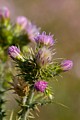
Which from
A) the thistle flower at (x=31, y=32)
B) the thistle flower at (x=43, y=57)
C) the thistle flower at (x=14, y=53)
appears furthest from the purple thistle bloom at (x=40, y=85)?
the thistle flower at (x=31, y=32)

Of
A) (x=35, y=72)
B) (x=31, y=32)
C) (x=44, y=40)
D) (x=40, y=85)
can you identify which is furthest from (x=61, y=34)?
(x=40, y=85)

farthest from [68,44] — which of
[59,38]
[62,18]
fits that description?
[62,18]

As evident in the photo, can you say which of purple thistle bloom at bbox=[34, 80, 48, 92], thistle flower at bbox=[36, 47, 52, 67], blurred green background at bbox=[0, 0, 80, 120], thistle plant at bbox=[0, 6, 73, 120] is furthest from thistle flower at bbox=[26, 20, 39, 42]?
blurred green background at bbox=[0, 0, 80, 120]

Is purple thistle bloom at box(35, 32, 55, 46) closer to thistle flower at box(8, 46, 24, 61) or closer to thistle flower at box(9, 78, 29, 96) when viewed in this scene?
thistle flower at box(8, 46, 24, 61)

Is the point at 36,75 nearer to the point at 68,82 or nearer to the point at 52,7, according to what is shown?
the point at 68,82

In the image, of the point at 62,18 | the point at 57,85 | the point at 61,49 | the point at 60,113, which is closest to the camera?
the point at 60,113

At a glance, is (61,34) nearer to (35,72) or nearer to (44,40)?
(44,40)

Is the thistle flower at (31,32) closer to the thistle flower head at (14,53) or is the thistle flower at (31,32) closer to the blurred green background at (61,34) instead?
the thistle flower head at (14,53)

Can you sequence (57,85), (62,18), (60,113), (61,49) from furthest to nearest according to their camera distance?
(62,18)
(61,49)
(57,85)
(60,113)

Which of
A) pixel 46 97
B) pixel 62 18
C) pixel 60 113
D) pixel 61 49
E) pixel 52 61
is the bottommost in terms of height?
pixel 46 97
